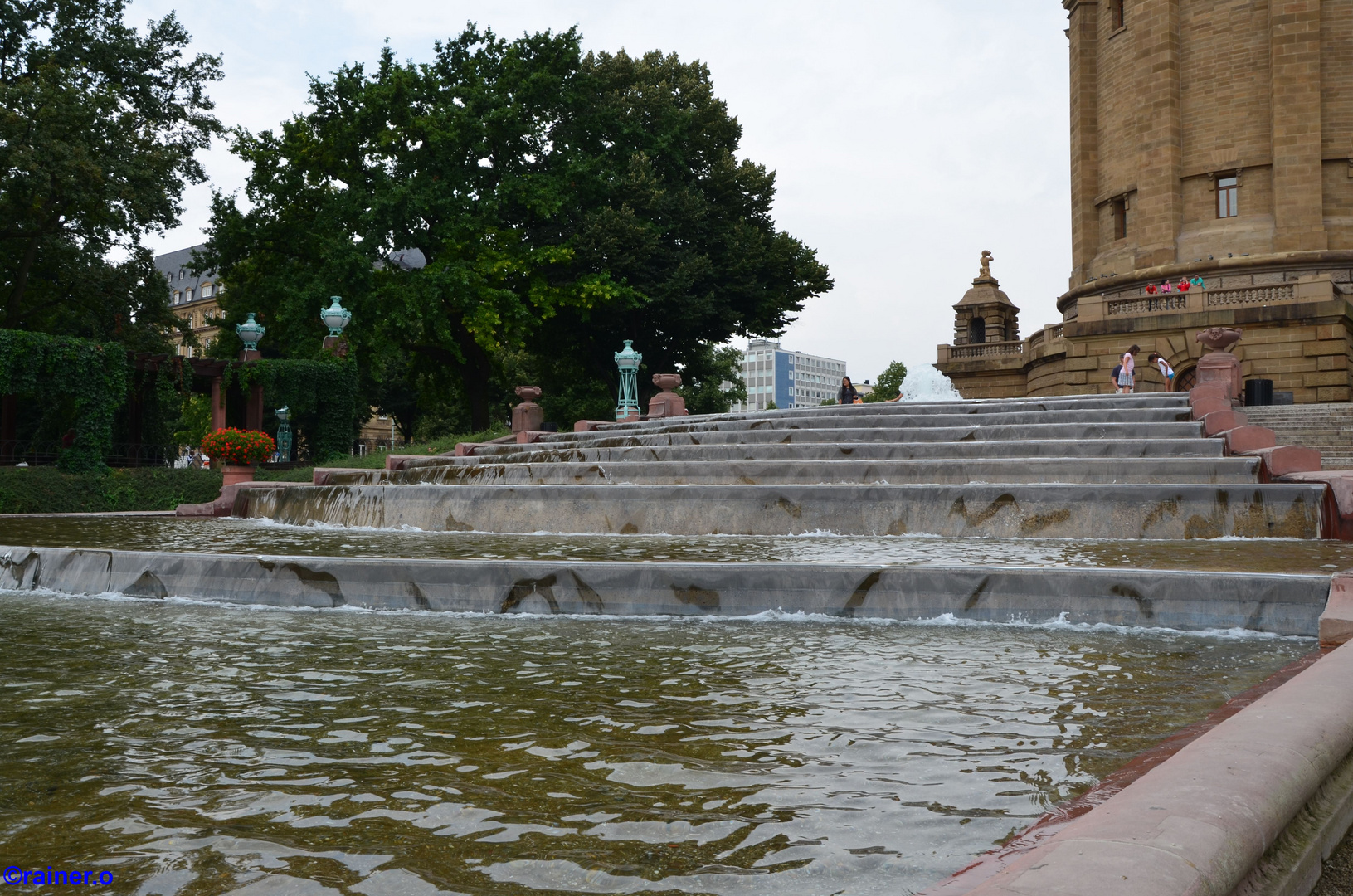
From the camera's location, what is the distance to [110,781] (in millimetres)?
2760

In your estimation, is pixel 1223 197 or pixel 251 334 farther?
pixel 1223 197

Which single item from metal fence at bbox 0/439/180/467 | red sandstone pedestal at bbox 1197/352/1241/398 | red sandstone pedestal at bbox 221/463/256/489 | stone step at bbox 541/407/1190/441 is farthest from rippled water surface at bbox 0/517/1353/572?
metal fence at bbox 0/439/180/467

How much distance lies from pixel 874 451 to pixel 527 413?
11426 mm

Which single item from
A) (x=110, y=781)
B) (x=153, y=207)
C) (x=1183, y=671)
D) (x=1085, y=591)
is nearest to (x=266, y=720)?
(x=110, y=781)

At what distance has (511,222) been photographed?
37.2 m

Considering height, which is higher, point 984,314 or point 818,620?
point 984,314

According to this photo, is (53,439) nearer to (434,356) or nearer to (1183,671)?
(434,356)

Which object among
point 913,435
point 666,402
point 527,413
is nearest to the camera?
point 913,435

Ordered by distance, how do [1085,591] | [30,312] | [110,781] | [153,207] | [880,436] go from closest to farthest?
[110,781]
[1085,591]
[880,436]
[153,207]
[30,312]

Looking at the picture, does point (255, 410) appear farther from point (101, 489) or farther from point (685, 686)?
point (685, 686)

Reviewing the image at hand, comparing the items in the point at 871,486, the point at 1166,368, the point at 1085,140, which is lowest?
the point at 871,486

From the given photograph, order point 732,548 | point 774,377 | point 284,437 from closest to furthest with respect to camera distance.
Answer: point 732,548
point 284,437
point 774,377

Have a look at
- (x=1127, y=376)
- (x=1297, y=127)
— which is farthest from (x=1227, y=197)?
(x=1127, y=376)

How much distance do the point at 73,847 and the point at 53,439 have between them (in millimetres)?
34465
